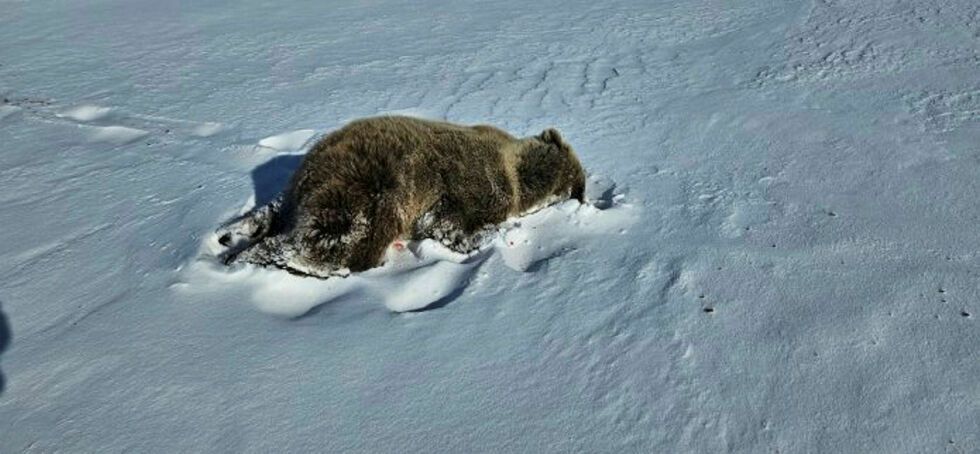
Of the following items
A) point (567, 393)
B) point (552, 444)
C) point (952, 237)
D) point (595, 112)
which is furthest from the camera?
point (595, 112)

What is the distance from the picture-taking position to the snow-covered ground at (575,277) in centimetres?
298

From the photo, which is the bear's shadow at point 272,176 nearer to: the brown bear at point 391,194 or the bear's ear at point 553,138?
the brown bear at point 391,194

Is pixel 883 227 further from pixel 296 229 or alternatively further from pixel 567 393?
pixel 296 229

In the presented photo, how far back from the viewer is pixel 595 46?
8789mm

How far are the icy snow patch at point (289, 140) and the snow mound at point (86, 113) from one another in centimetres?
252

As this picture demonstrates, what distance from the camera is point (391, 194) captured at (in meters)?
4.30

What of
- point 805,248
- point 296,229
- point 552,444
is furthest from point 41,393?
point 805,248

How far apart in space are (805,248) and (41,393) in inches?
171

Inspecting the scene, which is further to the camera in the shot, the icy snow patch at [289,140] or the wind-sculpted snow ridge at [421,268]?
the icy snow patch at [289,140]

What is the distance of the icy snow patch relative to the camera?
6566 millimetres

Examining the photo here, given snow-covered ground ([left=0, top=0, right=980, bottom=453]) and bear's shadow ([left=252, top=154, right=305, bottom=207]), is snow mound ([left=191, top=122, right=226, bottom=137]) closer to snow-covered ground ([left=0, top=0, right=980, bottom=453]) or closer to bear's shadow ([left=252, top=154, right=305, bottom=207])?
snow-covered ground ([left=0, top=0, right=980, bottom=453])

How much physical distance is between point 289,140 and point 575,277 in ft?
12.7

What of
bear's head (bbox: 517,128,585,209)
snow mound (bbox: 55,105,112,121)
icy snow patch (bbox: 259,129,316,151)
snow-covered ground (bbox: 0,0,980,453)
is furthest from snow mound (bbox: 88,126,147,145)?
bear's head (bbox: 517,128,585,209)

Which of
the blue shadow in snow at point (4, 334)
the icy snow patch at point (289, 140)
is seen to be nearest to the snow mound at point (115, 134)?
the icy snow patch at point (289, 140)
